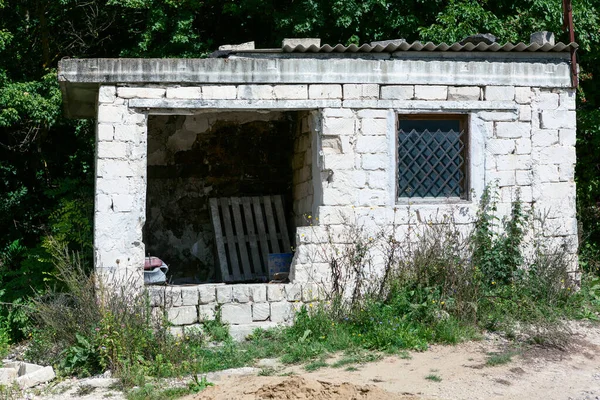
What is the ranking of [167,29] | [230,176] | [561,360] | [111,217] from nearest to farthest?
[561,360] → [111,217] → [230,176] → [167,29]

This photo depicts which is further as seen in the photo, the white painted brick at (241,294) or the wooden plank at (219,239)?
the wooden plank at (219,239)

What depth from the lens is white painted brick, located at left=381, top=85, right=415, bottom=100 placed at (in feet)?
28.9

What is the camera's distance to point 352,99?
8742mm

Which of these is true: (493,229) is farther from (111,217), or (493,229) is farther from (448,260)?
(111,217)

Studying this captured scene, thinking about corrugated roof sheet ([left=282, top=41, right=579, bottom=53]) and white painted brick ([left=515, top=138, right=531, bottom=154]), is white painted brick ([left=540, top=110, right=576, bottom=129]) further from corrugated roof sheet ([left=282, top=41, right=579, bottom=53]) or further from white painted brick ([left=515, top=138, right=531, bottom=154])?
corrugated roof sheet ([left=282, top=41, right=579, bottom=53])

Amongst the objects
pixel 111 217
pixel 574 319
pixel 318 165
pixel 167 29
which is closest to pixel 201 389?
pixel 111 217

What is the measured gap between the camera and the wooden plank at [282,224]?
1070 cm

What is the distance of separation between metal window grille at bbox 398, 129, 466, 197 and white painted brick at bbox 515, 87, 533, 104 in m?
0.77

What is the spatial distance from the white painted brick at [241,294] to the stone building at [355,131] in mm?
11

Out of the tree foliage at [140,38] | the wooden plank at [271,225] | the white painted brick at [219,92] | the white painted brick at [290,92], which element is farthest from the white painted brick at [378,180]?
the tree foliage at [140,38]

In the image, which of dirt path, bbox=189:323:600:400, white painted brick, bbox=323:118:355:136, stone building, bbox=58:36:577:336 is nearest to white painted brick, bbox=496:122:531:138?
stone building, bbox=58:36:577:336

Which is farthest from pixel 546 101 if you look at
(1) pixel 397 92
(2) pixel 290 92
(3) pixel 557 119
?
(2) pixel 290 92

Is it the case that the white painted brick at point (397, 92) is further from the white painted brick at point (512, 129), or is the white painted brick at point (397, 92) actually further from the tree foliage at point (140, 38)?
the tree foliage at point (140, 38)

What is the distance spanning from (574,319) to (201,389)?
14.3 feet
